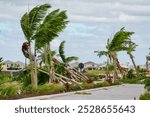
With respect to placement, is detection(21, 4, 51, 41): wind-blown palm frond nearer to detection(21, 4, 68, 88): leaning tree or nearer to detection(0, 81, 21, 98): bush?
detection(21, 4, 68, 88): leaning tree

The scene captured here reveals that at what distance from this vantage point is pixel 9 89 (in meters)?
21.8

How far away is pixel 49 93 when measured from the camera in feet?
82.1

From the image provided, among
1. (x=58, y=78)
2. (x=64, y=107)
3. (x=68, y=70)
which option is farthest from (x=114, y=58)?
(x=64, y=107)

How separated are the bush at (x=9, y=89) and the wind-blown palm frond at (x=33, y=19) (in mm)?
3644

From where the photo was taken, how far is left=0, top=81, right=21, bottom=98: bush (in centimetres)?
2150

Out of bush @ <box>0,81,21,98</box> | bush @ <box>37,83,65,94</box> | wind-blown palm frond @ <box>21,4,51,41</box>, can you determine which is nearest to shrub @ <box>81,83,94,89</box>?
bush @ <box>37,83,65,94</box>

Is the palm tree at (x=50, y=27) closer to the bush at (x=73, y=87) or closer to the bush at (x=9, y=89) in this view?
the bush at (x=73, y=87)

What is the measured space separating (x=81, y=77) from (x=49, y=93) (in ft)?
41.2

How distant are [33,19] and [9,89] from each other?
5171mm

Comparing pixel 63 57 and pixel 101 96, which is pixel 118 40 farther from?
pixel 101 96

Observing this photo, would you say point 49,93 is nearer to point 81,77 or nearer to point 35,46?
point 35,46

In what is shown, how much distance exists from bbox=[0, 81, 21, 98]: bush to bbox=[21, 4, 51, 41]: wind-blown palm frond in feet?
12.0

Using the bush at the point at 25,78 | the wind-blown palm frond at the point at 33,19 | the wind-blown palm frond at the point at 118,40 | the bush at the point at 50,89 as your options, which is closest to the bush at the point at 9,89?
the bush at the point at 50,89

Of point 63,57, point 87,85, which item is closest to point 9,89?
point 87,85
